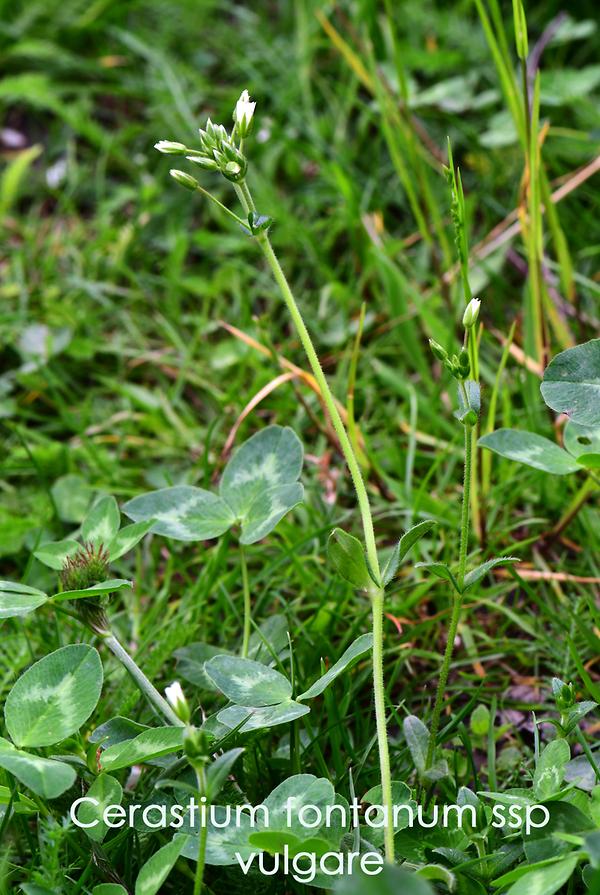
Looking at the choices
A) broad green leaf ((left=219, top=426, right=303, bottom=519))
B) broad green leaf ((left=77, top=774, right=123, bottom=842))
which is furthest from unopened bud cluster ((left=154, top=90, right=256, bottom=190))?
broad green leaf ((left=77, top=774, right=123, bottom=842))

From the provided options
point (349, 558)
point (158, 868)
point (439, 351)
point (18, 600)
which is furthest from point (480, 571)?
point (18, 600)

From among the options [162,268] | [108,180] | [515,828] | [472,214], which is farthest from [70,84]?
[515,828]

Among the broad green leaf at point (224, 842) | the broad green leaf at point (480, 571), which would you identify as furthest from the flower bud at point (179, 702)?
the broad green leaf at point (480, 571)

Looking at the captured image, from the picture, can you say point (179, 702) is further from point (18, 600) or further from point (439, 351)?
point (439, 351)

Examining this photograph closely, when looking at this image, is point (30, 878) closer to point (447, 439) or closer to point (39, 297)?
point (447, 439)

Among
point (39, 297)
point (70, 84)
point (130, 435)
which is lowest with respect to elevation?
point (130, 435)

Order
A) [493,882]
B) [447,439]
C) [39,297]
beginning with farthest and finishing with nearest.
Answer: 1. [39,297]
2. [447,439]
3. [493,882]

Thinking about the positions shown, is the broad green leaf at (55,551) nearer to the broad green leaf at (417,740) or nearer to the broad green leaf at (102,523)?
the broad green leaf at (102,523)
